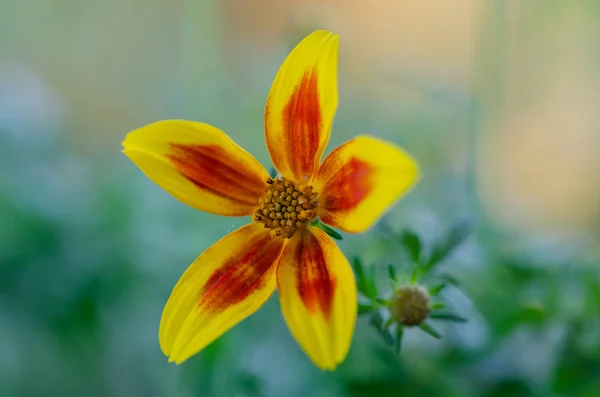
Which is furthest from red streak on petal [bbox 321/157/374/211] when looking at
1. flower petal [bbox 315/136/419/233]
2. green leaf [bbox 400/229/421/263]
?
green leaf [bbox 400/229/421/263]

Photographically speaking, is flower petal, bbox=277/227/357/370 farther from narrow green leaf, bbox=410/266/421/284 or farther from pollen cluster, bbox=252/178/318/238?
narrow green leaf, bbox=410/266/421/284

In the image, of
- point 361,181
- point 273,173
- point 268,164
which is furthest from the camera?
point 268,164

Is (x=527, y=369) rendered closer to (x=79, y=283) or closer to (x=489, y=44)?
(x=489, y=44)

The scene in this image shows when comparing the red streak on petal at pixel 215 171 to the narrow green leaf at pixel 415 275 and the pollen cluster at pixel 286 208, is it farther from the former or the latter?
the narrow green leaf at pixel 415 275

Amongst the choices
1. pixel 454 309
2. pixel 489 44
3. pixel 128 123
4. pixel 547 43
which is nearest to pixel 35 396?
pixel 128 123

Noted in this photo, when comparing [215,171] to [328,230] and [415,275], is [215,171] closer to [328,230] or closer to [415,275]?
[328,230]

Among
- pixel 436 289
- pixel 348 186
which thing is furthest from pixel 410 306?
pixel 348 186
